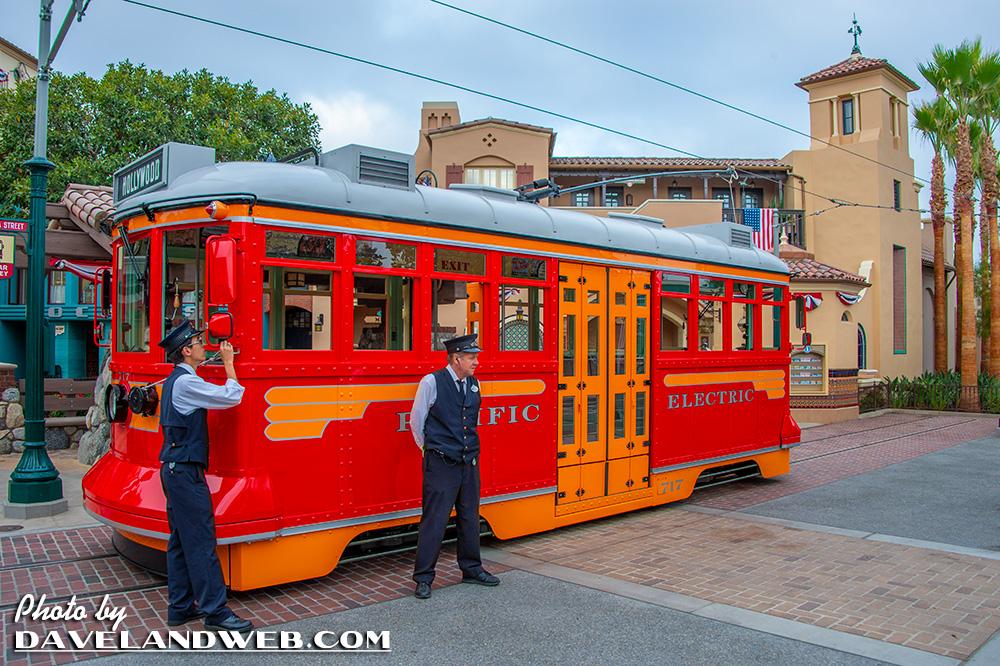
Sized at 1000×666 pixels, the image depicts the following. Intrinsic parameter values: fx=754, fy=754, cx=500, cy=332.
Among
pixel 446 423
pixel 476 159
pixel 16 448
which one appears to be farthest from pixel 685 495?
pixel 476 159

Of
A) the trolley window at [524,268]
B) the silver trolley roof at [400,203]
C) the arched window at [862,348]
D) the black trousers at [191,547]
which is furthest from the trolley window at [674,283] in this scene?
the arched window at [862,348]

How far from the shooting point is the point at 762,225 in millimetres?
20578

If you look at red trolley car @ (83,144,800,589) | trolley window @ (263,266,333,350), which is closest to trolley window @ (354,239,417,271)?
red trolley car @ (83,144,800,589)

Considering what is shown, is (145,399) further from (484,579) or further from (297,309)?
(484,579)

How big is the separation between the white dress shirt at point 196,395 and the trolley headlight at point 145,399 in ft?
2.62

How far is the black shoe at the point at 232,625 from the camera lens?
4.64 metres

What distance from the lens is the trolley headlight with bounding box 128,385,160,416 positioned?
539 cm

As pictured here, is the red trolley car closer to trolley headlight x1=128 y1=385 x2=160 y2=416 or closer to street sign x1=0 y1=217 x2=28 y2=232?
trolley headlight x1=128 y1=385 x2=160 y2=416

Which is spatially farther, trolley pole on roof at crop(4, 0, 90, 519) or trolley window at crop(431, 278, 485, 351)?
trolley pole on roof at crop(4, 0, 90, 519)

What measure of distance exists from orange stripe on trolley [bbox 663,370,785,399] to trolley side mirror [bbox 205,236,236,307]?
5.01m

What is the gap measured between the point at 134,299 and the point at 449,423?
2670 mm

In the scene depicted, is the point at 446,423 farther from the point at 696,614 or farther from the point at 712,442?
the point at 712,442

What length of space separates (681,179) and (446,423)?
26.2 m

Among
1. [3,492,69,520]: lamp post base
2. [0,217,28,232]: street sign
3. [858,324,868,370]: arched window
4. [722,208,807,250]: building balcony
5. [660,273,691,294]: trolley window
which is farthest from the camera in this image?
[722,208,807,250]: building balcony
